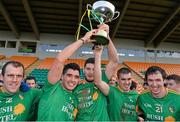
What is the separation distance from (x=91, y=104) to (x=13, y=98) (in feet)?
3.01

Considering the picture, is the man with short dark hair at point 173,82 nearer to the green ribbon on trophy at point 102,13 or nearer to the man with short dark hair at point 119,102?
the man with short dark hair at point 119,102

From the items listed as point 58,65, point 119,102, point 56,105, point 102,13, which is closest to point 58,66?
point 58,65

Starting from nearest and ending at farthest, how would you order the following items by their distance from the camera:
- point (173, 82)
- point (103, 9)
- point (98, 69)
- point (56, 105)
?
point (56, 105) < point (103, 9) < point (98, 69) < point (173, 82)

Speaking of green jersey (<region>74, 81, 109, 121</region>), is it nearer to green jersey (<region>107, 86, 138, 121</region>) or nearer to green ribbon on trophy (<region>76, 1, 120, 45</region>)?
green jersey (<region>107, 86, 138, 121</region>)

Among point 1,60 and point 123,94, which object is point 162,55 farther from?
point 123,94

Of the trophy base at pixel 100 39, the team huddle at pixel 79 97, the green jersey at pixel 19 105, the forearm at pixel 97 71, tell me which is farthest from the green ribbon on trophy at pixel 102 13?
the green jersey at pixel 19 105

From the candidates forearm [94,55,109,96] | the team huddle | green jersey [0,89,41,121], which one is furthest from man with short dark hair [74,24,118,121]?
green jersey [0,89,41,121]

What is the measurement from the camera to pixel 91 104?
3.25 m

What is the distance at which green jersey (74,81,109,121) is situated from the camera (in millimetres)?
3201

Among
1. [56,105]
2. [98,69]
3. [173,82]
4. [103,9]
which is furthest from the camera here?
[173,82]

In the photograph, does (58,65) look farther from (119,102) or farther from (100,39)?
(119,102)

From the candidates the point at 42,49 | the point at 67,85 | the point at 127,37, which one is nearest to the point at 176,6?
the point at 127,37

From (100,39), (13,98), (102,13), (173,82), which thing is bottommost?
(13,98)

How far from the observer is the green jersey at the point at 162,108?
333 cm
